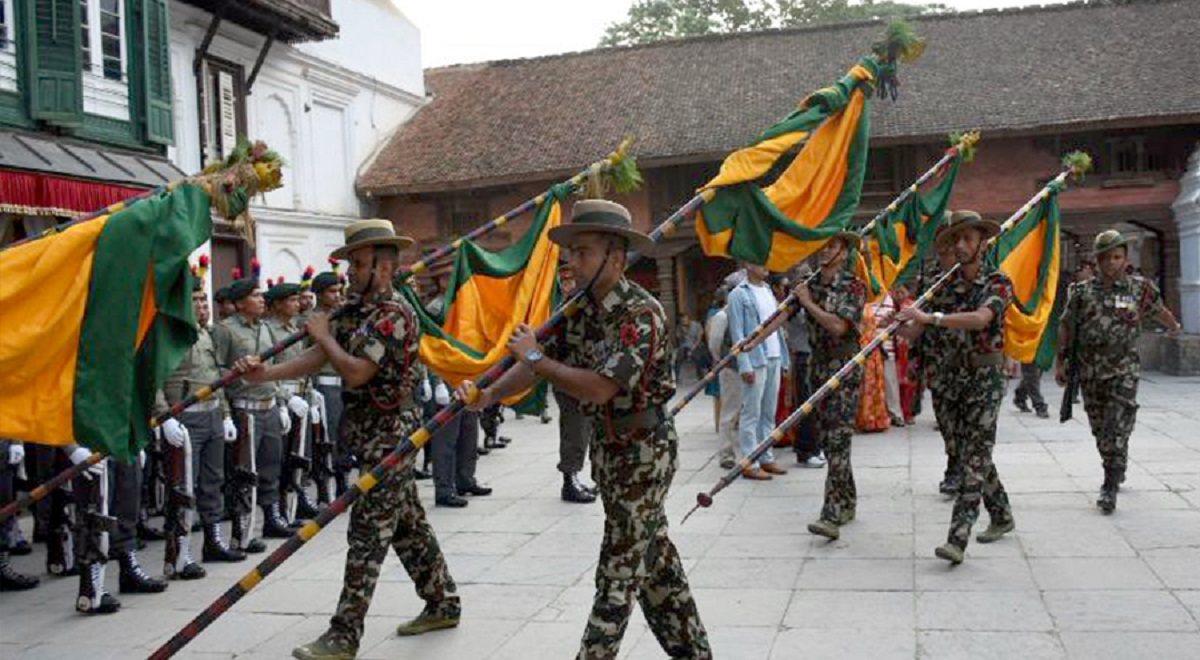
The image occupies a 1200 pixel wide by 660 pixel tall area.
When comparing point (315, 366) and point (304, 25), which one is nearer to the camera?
point (315, 366)

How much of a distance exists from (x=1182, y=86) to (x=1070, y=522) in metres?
18.4

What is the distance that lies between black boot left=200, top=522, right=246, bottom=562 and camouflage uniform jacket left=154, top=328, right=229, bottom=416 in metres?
0.85

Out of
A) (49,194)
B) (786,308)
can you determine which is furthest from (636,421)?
(49,194)

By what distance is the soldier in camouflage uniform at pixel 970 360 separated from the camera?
6.57 meters

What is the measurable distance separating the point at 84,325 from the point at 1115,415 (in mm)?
7040

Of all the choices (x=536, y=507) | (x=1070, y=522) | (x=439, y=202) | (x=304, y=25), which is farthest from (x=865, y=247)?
(x=439, y=202)

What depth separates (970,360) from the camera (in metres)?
6.77

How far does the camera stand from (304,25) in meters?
20.3

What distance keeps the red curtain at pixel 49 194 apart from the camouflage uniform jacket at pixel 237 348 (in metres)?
3.66

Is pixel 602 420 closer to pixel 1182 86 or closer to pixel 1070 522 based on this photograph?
pixel 1070 522

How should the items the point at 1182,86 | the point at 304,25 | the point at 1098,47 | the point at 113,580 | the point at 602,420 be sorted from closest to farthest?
1. the point at 602,420
2. the point at 113,580
3. the point at 304,25
4. the point at 1182,86
5. the point at 1098,47

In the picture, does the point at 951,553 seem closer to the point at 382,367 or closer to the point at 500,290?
the point at 500,290

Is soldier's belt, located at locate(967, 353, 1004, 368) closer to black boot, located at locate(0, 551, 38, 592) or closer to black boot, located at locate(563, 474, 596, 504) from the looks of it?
black boot, located at locate(563, 474, 596, 504)

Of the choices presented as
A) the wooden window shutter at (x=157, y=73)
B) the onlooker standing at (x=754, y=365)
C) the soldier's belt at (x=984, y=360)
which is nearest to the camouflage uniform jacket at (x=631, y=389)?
the soldier's belt at (x=984, y=360)
